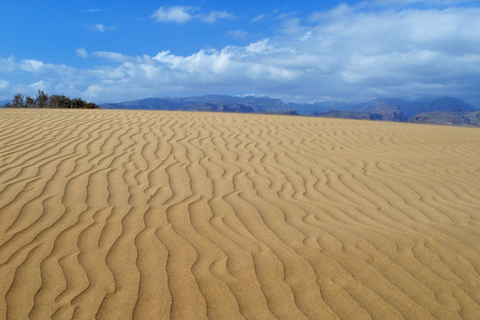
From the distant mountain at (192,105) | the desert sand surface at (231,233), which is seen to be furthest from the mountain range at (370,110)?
the desert sand surface at (231,233)

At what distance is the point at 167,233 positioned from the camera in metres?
3.01

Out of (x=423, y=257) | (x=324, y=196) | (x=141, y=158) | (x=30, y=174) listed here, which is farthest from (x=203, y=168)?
(x=423, y=257)

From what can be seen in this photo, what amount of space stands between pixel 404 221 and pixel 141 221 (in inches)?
98.2

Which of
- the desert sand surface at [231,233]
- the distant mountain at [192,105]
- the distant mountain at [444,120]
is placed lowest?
the distant mountain at [192,105]

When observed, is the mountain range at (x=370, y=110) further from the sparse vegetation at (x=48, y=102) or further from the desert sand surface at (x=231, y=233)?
the desert sand surface at (x=231, y=233)

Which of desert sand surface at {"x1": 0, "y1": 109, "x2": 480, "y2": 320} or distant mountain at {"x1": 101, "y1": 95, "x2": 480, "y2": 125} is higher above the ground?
desert sand surface at {"x1": 0, "y1": 109, "x2": 480, "y2": 320}

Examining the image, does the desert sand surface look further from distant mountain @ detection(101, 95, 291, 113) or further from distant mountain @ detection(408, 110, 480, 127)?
distant mountain @ detection(101, 95, 291, 113)

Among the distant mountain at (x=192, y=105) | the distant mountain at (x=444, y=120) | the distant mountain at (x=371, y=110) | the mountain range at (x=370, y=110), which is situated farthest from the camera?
the distant mountain at (x=192, y=105)

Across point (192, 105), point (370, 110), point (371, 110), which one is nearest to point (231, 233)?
point (192, 105)

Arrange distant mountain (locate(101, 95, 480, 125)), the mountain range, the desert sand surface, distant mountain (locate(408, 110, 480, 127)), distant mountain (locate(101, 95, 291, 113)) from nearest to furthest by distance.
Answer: the desert sand surface
distant mountain (locate(408, 110, 480, 127))
the mountain range
distant mountain (locate(101, 95, 480, 125))
distant mountain (locate(101, 95, 291, 113))

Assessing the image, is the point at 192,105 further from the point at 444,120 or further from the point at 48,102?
the point at 444,120

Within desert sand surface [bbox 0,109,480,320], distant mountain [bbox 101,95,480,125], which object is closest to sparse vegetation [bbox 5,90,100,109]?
distant mountain [bbox 101,95,480,125]

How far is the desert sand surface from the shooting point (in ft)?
7.14

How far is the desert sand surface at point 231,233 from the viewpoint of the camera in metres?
2.18
